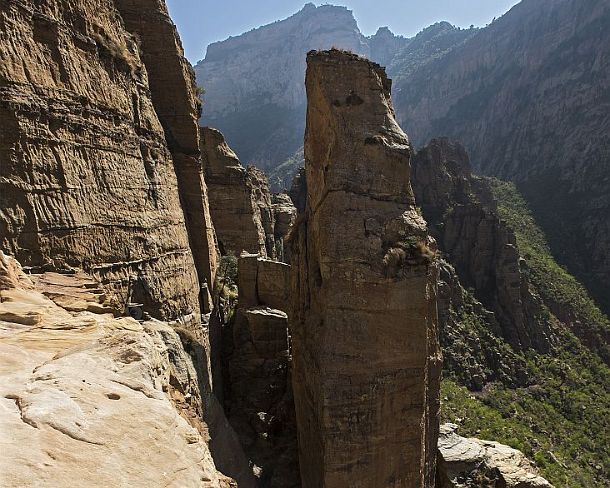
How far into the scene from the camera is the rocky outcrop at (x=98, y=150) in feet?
30.2

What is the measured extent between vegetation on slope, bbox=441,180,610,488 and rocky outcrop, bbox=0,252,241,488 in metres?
21.2

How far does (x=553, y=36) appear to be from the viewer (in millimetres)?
128500

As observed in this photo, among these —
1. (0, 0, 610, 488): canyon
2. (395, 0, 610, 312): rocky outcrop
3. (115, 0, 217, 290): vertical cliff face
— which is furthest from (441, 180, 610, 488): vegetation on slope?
(115, 0, 217, 290): vertical cliff face

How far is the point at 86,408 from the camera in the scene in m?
4.09

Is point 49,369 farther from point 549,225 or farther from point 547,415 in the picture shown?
point 549,225

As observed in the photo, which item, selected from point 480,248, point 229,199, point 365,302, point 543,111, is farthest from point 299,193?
point 543,111

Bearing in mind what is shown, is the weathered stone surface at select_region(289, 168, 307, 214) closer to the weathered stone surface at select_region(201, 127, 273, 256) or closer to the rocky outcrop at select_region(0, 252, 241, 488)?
the weathered stone surface at select_region(201, 127, 273, 256)

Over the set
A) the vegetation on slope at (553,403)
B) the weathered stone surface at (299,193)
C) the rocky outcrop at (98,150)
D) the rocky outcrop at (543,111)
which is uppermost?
the rocky outcrop at (543,111)

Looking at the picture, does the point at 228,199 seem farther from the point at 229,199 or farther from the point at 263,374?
the point at 263,374

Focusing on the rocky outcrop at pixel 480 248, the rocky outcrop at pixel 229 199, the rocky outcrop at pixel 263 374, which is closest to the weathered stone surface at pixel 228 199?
the rocky outcrop at pixel 229 199

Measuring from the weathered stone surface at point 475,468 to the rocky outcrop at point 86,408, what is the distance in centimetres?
876

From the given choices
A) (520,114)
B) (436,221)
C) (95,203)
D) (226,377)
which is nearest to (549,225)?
(436,221)

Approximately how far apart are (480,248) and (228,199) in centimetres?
3034

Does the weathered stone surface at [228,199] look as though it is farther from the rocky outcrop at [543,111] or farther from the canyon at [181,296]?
the rocky outcrop at [543,111]
